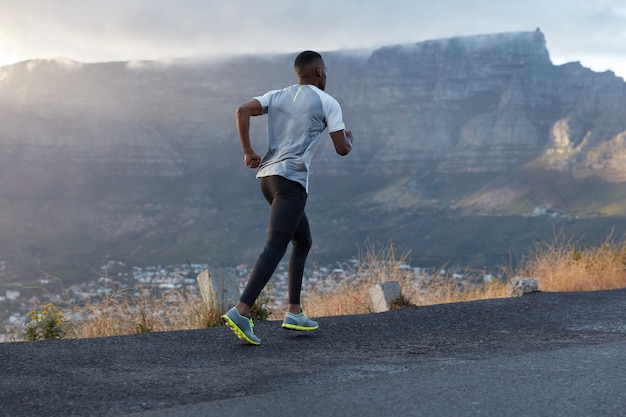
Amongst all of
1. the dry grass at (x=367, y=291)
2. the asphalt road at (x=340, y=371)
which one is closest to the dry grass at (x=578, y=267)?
the dry grass at (x=367, y=291)

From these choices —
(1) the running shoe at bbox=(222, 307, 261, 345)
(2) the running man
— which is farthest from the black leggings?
(1) the running shoe at bbox=(222, 307, 261, 345)

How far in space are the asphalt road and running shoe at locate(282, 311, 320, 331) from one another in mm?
82

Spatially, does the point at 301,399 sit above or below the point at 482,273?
above

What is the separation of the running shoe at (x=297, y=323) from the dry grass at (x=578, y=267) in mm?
5593

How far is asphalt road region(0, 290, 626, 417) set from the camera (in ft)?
12.9

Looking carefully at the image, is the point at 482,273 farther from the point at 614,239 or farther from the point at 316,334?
the point at 316,334

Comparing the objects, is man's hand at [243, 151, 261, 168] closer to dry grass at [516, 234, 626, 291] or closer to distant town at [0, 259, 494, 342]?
distant town at [0, 259, 494, 342]

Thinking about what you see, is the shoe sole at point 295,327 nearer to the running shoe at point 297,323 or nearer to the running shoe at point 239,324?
the running shoe at point 297,323

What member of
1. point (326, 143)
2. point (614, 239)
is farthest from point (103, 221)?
point (614, 239)

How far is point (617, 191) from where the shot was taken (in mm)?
111438

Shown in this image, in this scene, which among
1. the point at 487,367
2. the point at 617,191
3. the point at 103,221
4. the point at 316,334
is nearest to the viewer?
the point at 487,367

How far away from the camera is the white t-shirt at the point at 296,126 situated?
19.7 feet

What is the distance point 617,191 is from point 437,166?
39.5 metres

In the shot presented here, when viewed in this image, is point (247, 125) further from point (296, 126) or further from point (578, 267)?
point (578, 267)
